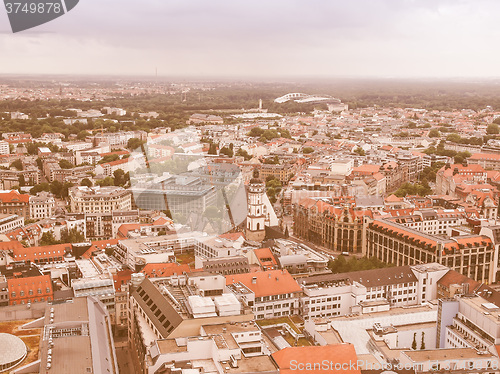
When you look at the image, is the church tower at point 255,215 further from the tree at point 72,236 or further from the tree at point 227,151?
the tree at point 227,151

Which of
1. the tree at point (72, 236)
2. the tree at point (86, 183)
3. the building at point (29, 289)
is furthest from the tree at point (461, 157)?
the building at point (29, 289)

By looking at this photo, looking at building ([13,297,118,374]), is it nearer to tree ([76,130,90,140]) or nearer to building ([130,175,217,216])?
building ([130,175,217,216])

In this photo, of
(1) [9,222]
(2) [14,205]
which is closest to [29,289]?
(1) [9,222]

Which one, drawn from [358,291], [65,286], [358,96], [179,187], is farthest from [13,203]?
[358,96]

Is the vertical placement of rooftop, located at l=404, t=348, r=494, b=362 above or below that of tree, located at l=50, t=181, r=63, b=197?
above

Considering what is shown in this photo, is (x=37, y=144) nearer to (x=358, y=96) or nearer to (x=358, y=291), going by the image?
(x=358, y=291)

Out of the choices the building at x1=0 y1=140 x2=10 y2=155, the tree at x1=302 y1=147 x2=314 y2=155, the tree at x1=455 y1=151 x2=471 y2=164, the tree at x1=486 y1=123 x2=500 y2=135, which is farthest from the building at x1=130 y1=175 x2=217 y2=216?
the tree at x1=486 y1=123 x2=500 y2=135

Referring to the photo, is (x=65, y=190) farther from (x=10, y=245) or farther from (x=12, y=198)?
(x=10, y=245)
